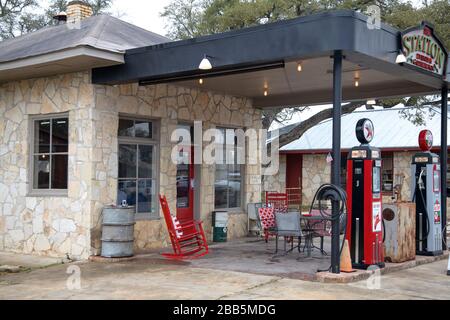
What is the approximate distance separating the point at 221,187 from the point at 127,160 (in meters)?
2.80

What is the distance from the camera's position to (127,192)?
1047cm

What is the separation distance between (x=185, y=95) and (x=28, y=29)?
722 inches

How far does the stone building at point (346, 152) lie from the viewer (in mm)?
22062

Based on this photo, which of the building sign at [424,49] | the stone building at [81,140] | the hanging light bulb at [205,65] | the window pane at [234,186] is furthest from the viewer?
the window pane at [234,186]

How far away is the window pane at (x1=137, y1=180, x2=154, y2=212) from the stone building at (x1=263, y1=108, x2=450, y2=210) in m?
12.0

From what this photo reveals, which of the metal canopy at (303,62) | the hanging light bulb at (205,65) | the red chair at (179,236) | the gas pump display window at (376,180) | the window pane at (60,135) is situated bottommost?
the red chair at (179,236)

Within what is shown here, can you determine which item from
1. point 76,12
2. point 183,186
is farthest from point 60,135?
point 76,12

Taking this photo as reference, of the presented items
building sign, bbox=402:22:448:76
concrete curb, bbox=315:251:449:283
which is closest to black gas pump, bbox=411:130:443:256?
concrete curb, bbox=315:251:449:283

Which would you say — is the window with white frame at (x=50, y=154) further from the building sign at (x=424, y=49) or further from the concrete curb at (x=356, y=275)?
the building sign at (x=424, y=49)

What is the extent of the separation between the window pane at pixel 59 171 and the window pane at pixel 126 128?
3.45 ft

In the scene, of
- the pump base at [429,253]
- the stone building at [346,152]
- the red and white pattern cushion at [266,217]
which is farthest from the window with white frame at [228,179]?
the stone building at [346,152]

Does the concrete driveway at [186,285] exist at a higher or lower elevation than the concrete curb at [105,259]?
lower

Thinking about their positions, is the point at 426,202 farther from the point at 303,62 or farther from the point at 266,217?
the point at 303,62
